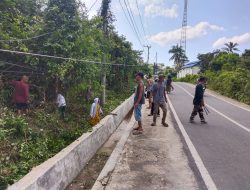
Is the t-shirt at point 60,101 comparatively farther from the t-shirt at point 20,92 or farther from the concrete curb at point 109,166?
the concrete curb at point 109,166

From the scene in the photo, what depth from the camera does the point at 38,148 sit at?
6.71 m

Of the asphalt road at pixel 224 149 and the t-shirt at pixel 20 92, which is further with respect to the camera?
the t-shirt at pixel 20 92

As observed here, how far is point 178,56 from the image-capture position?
107938 millimetres

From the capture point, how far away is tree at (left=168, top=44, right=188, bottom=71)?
106m

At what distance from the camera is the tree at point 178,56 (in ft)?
346

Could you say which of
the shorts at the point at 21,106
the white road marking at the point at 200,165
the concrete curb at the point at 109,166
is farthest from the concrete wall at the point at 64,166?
Answer: the white road marking at the point at 200,165

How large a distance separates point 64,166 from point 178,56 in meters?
105

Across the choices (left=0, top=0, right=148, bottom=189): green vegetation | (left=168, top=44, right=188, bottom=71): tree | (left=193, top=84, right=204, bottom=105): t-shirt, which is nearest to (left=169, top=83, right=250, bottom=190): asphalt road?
(left=193, top=84, right=204, bottom=105): t-shirt

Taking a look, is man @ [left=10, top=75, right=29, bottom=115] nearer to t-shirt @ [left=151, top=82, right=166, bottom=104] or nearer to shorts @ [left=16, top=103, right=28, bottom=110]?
shorts @ [left=16, top=103, right=28, bottom=110]

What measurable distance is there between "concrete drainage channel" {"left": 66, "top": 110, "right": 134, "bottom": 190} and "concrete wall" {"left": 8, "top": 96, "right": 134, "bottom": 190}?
0.36 feet

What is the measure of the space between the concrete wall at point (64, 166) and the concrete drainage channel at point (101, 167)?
11cm

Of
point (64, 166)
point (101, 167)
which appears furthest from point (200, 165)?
point (64, 166)

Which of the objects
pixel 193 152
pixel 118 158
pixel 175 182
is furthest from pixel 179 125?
pixel 175 182

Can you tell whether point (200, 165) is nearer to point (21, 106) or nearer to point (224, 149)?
point (224, 149)
